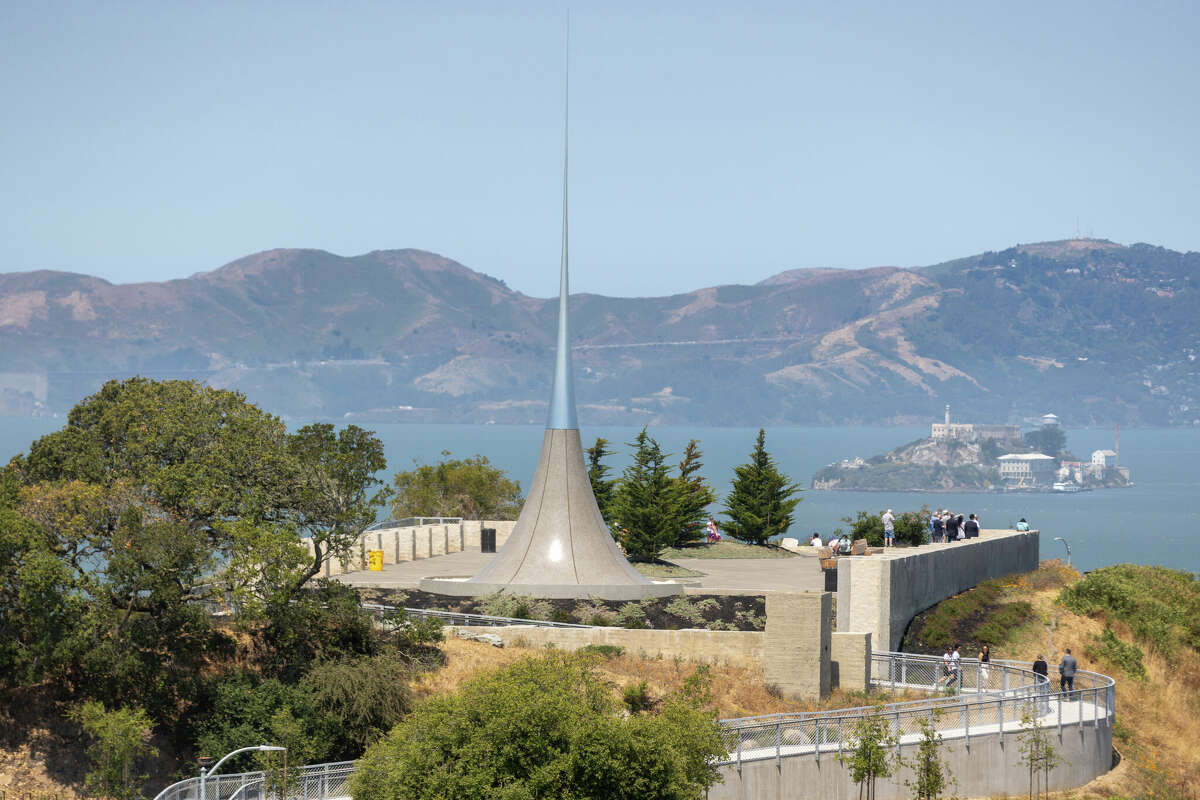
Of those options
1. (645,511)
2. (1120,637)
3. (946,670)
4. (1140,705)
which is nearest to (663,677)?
(946,670)

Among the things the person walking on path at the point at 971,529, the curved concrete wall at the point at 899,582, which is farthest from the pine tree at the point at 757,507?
the curved concrete wall at the point at 899,582

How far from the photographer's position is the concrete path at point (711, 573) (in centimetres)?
4772

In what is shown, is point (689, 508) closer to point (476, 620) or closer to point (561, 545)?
point (561, 545)

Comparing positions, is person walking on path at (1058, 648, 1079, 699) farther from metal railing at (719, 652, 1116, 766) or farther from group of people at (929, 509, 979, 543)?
group of people at (929, 509, 979, 543)

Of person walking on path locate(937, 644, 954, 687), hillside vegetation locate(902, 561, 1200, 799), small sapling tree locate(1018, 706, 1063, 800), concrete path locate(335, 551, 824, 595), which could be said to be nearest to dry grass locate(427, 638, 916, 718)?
person walking on path locate(937, 644, 954, 687)

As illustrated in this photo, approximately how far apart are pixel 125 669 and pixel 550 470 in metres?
17.5

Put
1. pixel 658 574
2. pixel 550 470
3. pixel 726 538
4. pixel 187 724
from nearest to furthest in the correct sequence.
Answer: pixel 187 724
pixel 550 470
pixel 658 574
pixel 726 538

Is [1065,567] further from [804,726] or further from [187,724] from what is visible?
[187,724]

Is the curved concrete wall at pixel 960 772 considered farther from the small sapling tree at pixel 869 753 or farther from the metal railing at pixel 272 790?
the metal railing at pixel 272 790

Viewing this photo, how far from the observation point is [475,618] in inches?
1629

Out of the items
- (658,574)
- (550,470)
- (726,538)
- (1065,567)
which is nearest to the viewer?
(550,470)

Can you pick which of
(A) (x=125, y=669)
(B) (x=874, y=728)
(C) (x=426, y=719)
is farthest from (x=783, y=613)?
(A) (x=125, y=669)

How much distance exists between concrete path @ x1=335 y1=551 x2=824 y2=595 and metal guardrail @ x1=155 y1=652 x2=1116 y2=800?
843 centimetres

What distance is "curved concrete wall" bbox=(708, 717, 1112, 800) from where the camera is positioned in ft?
106
